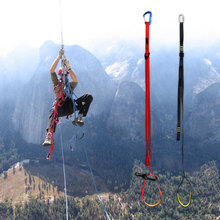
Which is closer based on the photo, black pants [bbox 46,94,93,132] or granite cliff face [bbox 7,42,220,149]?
black pants [bbox 46,94,93,132]

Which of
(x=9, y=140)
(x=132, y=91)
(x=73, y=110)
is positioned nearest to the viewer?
(x=73, y=110)

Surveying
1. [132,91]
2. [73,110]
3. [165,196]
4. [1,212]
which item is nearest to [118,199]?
[165,196]

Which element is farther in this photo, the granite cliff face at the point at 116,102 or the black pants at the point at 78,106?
the granite cliff face at the point at 116,102

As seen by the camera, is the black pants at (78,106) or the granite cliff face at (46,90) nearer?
the black pants at (78,106)

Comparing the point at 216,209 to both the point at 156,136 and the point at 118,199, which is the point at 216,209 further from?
the point at 156,136

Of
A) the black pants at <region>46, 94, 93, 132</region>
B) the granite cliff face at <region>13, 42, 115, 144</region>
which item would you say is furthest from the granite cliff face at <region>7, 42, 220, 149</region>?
the black pants at <region>46, 94, 93, 132</region>

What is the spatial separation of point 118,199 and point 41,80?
69568mm

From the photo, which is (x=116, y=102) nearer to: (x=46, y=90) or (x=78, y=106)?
(x=46, y=90)

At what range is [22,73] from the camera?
127m

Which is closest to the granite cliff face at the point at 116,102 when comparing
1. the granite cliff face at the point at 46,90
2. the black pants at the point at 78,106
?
the granite cliff face at the point at 46,90

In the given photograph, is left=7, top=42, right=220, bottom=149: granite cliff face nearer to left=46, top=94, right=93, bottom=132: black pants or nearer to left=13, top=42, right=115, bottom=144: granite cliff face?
left=13, top=42, right=115, bottom=144: granite cliff face

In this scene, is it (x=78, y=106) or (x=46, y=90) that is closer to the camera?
(x=78, y=106)

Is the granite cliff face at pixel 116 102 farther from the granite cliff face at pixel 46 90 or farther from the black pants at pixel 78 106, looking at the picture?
the black pants at pixel 78 106

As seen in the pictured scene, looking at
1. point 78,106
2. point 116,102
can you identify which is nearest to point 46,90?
point 116,102
